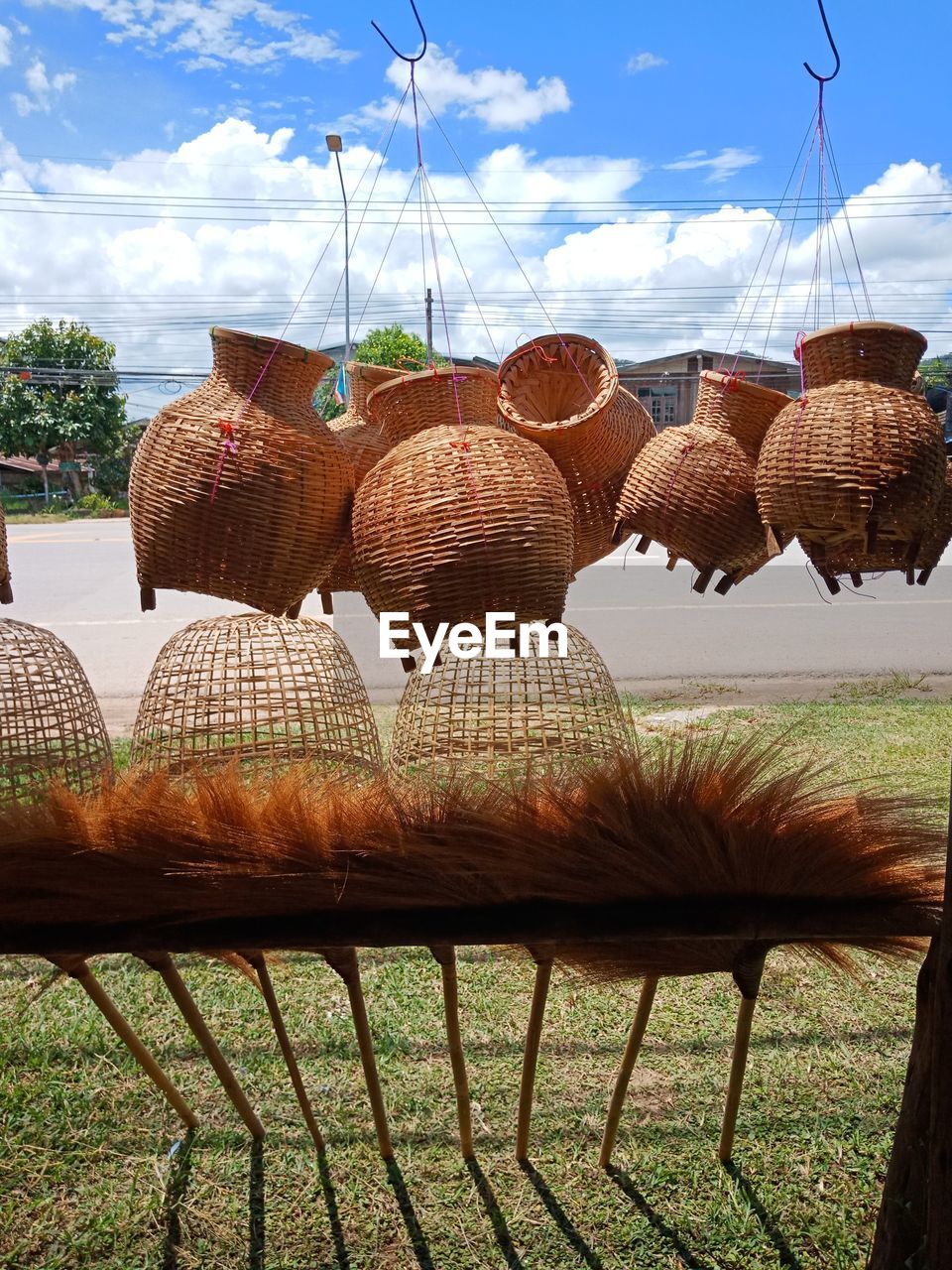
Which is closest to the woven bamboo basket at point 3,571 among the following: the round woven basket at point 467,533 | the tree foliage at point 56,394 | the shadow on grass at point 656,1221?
the round woven basket at point 467,533

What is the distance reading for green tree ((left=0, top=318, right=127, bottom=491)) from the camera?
16547mm

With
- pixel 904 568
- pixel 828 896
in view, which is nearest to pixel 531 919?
pixel 828 896

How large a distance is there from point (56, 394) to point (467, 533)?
19.1 meters

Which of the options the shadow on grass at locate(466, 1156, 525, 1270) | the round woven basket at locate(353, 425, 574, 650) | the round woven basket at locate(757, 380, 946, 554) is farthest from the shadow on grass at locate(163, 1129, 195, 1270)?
the round woven basket at locate(757, 380, 946, 554)

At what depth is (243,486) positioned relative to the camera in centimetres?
115

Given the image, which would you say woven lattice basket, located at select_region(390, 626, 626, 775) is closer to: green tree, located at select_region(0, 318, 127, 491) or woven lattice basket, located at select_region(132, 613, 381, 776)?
woven lattice basket, located at select_region(132, 613, 381, 776)

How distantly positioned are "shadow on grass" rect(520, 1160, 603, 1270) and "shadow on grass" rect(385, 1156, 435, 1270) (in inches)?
9.3

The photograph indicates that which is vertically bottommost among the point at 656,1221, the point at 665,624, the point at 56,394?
the point at 656,1221

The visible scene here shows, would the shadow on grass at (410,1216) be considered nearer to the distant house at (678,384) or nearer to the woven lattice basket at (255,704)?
the woven lattice basket at (255,704)

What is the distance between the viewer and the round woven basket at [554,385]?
130 cm

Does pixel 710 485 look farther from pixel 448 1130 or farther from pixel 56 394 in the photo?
pixel 56 394

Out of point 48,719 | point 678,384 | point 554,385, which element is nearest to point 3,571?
point 48,719

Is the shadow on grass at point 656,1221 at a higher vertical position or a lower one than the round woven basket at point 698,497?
lower

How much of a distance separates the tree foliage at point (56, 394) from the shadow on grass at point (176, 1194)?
601 inches
